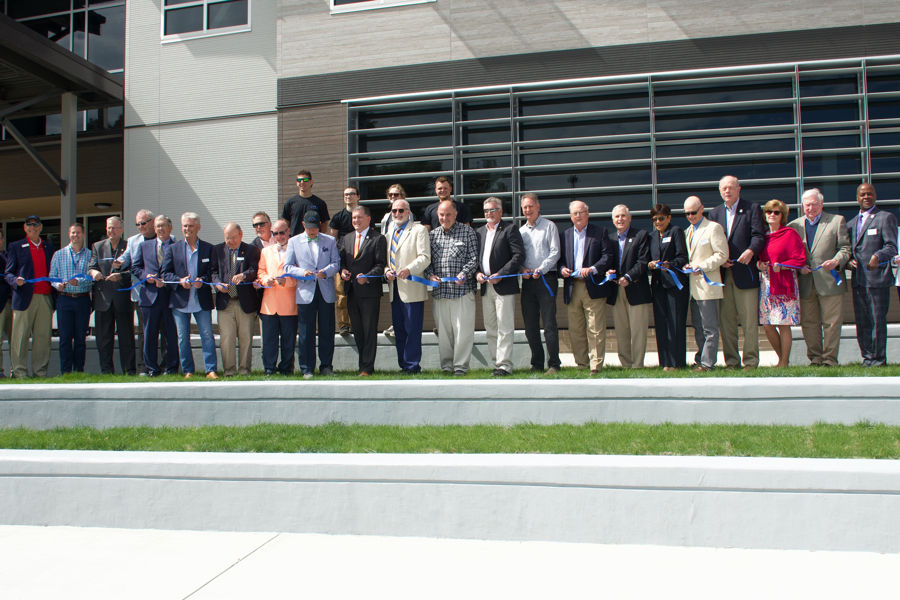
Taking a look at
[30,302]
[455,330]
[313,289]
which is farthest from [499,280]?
[30,302]

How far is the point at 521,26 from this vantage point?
1136 centimetres

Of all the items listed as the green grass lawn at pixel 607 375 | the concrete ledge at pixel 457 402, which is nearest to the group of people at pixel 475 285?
the green grass lawn at pixel 607 375

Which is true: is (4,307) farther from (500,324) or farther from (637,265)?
(637,265)

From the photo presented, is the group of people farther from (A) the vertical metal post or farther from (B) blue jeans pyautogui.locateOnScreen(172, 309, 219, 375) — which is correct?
(A) the vertical metal post

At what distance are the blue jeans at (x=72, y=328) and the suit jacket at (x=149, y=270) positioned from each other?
3.34 feet

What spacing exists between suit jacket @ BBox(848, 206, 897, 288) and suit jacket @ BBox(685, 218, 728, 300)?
4.61 ft

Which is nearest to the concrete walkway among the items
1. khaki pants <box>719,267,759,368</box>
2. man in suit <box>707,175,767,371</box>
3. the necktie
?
khaki pants <box>719,267,759,368</box>

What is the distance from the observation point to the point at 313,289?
7.72 metres

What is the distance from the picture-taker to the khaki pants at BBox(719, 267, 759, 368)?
23.2ft

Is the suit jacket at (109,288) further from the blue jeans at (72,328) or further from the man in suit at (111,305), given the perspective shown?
the blue jeans at (72,328)

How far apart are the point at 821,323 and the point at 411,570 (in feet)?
19.4

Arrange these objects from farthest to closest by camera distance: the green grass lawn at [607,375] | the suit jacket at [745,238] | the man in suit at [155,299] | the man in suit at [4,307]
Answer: the man in suit at [4,307] → the man in suit at [155,299] → the suit jacket at [745,238] → the green grass lawn at [607,375]

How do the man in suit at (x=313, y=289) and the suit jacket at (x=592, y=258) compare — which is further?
the man in suit at (x=313, y=289)

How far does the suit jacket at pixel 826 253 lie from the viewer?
700cm
